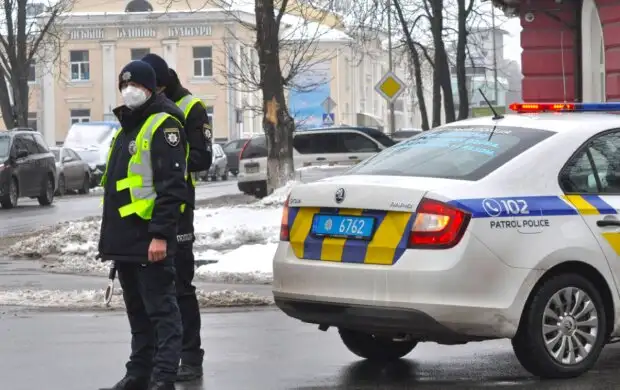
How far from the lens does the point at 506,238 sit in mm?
7457

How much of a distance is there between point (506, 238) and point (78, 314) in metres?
4.56

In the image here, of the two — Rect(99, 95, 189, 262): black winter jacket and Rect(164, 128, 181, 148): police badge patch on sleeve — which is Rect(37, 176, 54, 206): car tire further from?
Rect(164, 128, 181, 148): police badge patch on sleeve

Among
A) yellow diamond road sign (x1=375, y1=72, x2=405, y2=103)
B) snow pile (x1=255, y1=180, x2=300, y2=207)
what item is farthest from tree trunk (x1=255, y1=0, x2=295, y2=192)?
yellow diamond road sign (x1=375, y1=72, x2=405, y2=103)

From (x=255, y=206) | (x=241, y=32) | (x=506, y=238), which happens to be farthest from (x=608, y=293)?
(x=241, y=32)

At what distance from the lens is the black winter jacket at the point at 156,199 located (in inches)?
278

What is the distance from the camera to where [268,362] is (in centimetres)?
841

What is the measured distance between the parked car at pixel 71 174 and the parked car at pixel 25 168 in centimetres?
539

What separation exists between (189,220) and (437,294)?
148 cm

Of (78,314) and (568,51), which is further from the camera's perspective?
(568,51)

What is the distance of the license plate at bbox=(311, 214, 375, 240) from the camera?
756 centimetres

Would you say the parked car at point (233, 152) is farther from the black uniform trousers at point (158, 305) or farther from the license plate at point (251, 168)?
the black uniform trousers at point (158, 305)

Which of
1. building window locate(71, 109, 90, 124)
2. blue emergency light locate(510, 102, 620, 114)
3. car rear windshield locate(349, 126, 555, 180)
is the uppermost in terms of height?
building window locate(71, 109, 90, 124)

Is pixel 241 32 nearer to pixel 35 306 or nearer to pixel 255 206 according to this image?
pixel 255 206

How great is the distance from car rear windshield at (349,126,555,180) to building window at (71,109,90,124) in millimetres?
66632
